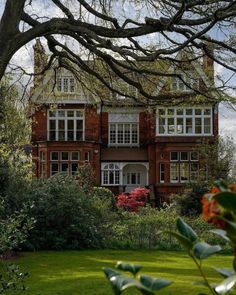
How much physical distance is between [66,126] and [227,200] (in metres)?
47.4

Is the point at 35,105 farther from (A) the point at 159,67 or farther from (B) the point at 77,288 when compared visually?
(B) the point at 77,288

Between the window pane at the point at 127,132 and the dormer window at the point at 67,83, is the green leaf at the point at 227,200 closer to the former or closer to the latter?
the dormer window at the point at 67,83

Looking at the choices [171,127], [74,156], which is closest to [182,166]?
[171,127]

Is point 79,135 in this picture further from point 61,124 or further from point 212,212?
point 212,212

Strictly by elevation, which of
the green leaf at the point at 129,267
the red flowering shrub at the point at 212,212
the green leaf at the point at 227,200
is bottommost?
the green leaf at the point at 129,267

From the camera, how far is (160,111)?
1798cm

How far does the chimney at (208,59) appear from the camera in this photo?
1305cm

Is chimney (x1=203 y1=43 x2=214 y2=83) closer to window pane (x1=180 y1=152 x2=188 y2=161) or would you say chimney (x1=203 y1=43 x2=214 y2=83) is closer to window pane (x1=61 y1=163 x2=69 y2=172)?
window pane (x1=180 y1=152 x2=188 y2=161)

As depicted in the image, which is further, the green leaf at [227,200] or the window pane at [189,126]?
the window pane at [189,126]

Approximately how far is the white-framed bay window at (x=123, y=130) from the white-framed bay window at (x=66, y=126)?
2.59m

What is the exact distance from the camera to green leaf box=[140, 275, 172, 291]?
1.69 metres

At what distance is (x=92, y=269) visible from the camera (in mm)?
13672

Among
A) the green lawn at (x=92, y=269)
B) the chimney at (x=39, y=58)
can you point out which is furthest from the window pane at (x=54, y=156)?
the chimney at (x=39, y=58)

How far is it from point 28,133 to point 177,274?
3385 centimetres
